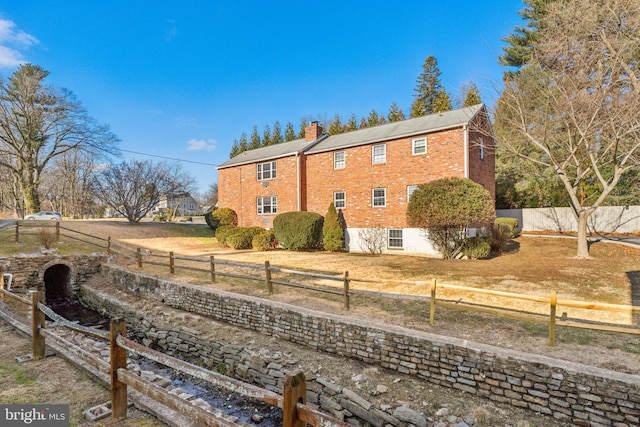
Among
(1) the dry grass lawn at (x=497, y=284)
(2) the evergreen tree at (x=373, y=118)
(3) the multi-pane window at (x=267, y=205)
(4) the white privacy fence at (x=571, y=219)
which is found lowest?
(1) the dry grass lawn at (x=497, y=284)

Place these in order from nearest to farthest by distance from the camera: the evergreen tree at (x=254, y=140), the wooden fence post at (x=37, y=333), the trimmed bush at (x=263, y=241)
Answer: the wooden fence post at (x=37, y=333) → the trimmed bush at (x=263, y=241) → the evergreen tree at (x=254, y=140)

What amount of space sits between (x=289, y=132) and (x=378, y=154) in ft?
157

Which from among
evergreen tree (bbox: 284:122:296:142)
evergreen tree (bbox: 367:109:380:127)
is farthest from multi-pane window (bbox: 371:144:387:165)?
evergreen tree (bbox: 284:122:296:142)

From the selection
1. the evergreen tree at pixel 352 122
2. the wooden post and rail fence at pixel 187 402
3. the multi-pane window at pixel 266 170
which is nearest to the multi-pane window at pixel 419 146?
the multi-pane window at pixel 266 170

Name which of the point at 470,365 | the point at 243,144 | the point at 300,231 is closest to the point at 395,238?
the point at 300,231

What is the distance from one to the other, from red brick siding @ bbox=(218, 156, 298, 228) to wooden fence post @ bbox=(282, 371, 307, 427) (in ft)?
63.8

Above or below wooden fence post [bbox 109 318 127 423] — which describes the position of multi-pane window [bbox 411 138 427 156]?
above

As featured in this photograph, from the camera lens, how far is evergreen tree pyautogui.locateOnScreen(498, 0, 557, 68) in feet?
86.6

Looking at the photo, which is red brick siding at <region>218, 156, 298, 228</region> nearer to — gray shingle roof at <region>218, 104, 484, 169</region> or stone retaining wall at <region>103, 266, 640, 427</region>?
gray shingle roof at <region>218, 104, 484, 169</region>

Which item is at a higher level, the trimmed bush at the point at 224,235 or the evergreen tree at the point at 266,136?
the evergreen tree at the point at 266,136

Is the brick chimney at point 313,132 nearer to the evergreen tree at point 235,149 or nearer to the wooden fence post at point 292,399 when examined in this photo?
the wooden fence post at point 292,399

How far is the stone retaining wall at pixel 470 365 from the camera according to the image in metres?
4.67

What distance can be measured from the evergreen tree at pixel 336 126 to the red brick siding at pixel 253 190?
87.1 feet

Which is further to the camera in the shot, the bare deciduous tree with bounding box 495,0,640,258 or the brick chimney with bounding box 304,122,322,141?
the brick chimney with bounding box 304,122,322,141
